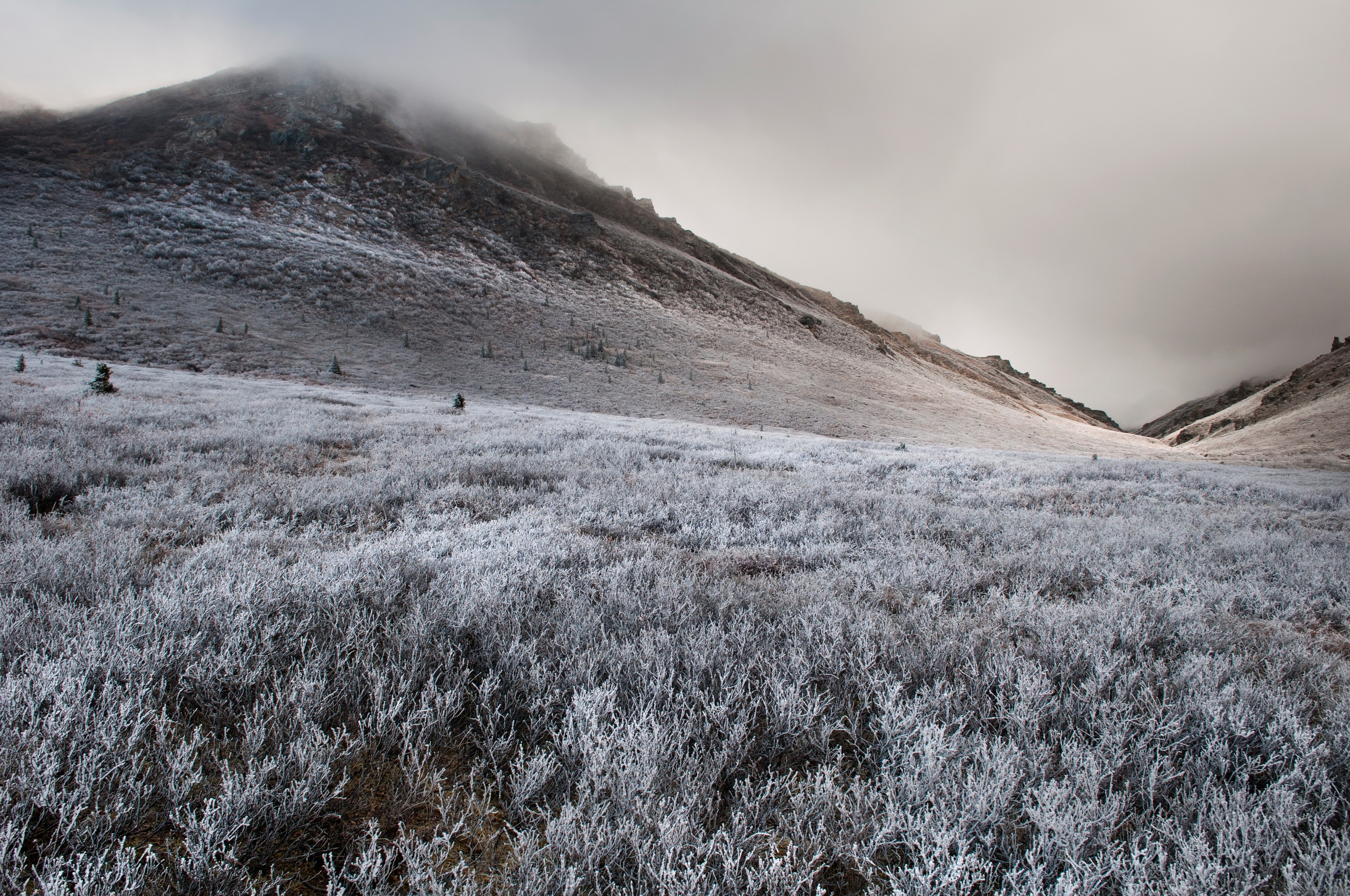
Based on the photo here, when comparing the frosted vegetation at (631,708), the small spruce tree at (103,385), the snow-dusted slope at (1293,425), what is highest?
the snow-dusted slope at (1293,425)

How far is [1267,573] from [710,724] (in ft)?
19.7

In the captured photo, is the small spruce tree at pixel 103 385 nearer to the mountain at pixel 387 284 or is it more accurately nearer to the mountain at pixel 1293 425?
the mountain at pixel 387 284

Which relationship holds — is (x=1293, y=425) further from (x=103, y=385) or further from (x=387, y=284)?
(x=387, y=284)

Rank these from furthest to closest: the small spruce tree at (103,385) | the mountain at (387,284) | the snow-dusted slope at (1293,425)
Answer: the mountain at (387,284) < the snow-dusted slope at (1293,425) < the small spruce tree at (103,385)

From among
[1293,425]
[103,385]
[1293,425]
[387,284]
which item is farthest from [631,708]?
[1293,425]

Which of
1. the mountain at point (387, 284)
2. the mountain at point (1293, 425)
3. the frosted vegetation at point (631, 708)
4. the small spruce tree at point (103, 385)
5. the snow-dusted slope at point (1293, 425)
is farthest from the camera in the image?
the mountain at point (387, 284)

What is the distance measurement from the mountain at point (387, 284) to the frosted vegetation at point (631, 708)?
91.0 ft

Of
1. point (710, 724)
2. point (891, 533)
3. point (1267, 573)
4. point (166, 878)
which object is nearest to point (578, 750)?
point (710, 724)

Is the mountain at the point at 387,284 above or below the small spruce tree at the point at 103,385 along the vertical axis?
above

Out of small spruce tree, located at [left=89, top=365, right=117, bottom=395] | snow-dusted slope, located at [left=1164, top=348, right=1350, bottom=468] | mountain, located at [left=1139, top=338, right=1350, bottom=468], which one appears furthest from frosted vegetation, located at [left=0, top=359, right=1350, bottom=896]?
mountain, located at [left=1139, top=338, right=1350, bottom=468]

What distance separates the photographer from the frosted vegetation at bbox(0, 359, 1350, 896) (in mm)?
1468

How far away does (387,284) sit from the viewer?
1683 inches

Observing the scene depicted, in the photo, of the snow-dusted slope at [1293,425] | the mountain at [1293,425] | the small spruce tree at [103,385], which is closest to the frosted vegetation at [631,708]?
the small spruce tree at [103,385]

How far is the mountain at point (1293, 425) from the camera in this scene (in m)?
31.1
